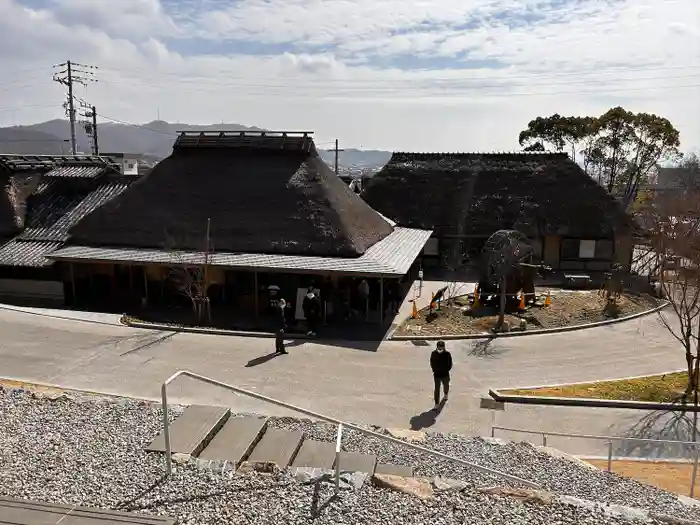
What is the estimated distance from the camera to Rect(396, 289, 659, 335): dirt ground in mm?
18688

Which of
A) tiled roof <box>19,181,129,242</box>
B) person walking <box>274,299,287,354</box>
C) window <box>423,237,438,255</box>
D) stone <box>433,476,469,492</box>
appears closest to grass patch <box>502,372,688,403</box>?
person walking <box>274,299,287,354</box>

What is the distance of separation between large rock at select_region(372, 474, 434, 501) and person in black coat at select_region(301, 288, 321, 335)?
10.4 m

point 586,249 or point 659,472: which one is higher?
point 586,249

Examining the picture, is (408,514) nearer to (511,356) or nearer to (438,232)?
(511,356)

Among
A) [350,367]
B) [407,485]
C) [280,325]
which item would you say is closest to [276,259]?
[280,325]

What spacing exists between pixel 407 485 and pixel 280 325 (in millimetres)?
12093

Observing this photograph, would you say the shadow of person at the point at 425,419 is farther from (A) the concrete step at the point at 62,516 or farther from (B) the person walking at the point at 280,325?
(A) the concrete step at the point at 62,516

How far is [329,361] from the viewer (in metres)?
14.8

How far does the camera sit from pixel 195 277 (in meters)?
19.9

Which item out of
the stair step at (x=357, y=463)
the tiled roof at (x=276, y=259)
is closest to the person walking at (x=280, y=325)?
the tiled roof at (x=276, y=259)

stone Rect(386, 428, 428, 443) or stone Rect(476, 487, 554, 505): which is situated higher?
stone Rect(476, 487, 554, 505)

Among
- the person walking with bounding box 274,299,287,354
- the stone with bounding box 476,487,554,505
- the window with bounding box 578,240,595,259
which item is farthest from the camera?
the window with bounding box 578,240,595,259

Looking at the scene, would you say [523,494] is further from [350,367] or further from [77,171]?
[77,171]

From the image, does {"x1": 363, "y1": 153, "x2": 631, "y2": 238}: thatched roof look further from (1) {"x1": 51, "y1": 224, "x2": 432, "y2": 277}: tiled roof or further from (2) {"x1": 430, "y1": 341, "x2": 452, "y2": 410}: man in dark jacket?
(2) {"x1": 430, "y1": 341, "x2": 452, "y2": 410}: man in dark jacket
